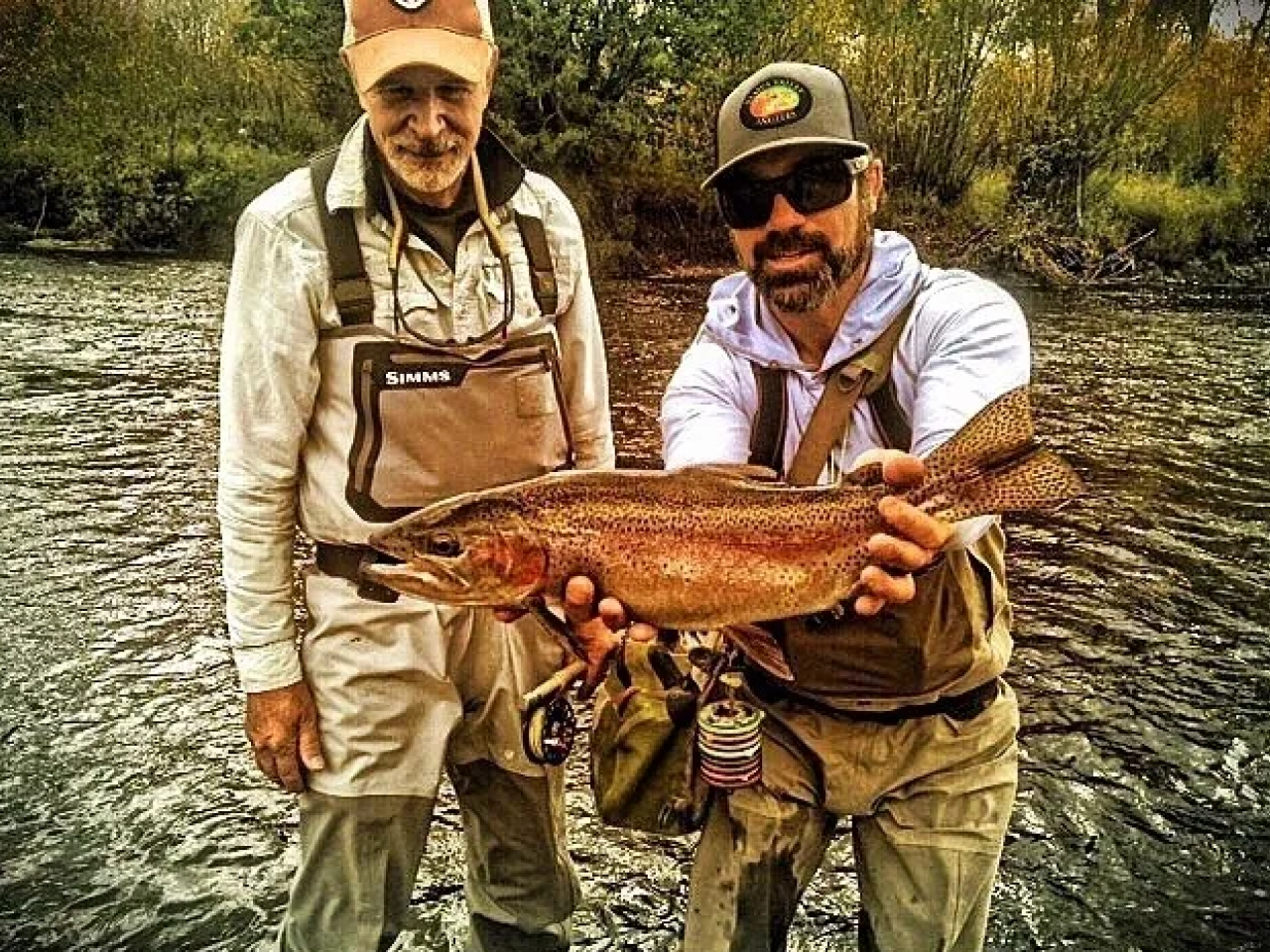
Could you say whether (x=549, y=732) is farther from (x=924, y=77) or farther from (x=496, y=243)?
(x=924, y=77)

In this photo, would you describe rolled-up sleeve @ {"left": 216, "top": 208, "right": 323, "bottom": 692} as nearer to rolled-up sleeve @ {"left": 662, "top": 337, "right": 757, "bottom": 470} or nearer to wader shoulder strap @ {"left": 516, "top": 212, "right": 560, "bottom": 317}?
wader shoulder strap @ {"left": 516, "top": 212, "right": 560, "bottom": 317}

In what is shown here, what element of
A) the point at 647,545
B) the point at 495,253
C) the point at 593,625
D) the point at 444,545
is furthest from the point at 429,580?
the point at 495,253

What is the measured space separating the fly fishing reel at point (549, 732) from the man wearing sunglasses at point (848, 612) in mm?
422

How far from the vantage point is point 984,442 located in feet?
7.77

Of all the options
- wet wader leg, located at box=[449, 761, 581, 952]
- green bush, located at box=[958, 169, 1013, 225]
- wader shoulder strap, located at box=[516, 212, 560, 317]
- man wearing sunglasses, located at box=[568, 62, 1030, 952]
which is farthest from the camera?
green bush, located at box=[958, 169, 1013, 225]

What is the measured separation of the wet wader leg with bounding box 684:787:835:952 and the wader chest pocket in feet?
3.33

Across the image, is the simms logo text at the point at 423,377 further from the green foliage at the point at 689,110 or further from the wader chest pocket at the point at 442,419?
the green foliage at the point at 689,110

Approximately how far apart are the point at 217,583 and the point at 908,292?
16.6 ft

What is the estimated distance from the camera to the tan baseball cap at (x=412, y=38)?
8.84ft

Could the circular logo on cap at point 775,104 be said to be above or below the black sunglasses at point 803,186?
above

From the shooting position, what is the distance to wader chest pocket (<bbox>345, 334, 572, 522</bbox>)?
275cm

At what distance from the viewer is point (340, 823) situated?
291 centimetres

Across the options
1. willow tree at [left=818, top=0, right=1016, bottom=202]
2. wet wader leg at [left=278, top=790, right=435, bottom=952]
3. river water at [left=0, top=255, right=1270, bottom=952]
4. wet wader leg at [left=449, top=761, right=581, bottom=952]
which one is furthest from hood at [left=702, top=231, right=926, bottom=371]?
willow tree at [left=818, top=0, right=1016, bottom=202]

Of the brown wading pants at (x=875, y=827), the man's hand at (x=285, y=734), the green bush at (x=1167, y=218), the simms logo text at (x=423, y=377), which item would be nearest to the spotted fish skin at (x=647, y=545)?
the simms logo text at (x=423, y=377)
